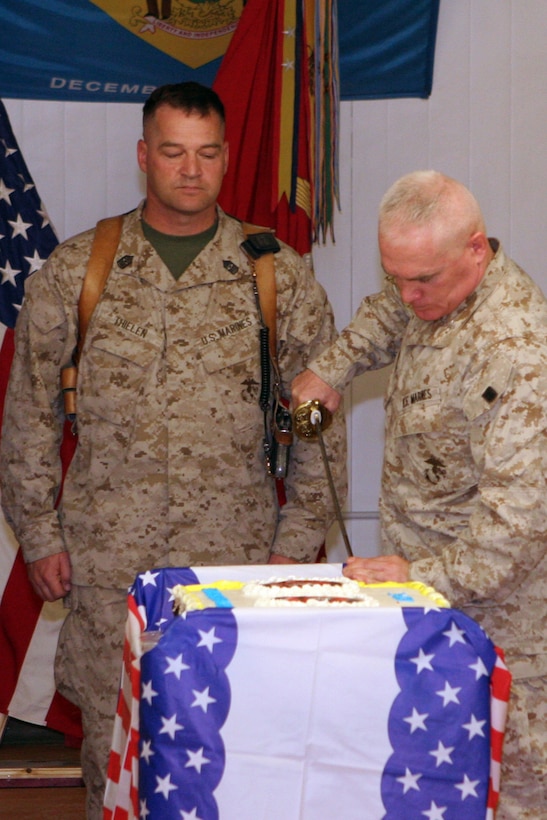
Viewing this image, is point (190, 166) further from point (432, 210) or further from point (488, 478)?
point (488, 478)

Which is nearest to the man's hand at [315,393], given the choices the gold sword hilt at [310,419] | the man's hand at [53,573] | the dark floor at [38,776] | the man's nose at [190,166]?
the gold sword hilt at [310,419]

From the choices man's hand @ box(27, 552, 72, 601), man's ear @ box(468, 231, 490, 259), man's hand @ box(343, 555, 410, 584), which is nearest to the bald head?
man's ear @ box(468, 231, 490, 259)

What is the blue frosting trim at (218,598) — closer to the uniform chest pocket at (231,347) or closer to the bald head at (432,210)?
the bald head at (432,210)

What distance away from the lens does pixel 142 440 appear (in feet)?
9.34

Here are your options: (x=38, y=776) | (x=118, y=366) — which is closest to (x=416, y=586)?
(x=118, y=366)

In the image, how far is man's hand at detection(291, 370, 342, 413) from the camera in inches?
96.3

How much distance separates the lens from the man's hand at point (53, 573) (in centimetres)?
291

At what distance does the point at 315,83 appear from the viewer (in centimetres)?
347

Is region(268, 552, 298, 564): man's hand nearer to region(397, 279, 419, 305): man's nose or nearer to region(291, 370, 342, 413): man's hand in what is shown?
region(291, 370, 342, 413): man's hand

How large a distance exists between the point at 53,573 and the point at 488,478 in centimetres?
134

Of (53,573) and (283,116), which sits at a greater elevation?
(283,116)

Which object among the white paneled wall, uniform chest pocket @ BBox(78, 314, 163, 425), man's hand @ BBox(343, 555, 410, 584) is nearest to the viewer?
man's hand @ BBox(343, 555, 410, 584)

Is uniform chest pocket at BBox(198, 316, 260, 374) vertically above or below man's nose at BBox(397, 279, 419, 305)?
below

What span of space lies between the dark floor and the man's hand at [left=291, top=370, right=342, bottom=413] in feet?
5.63
